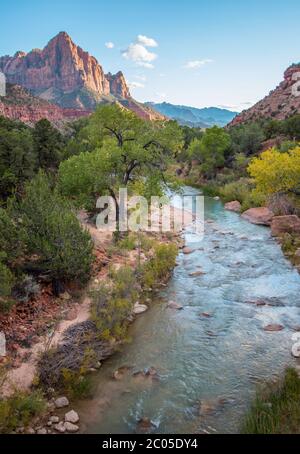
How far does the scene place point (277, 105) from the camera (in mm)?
93562

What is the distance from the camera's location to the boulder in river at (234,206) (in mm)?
32188

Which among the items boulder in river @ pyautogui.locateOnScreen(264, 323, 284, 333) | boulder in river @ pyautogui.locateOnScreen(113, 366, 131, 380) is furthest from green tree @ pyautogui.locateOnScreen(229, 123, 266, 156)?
boulder in river @ pyautogui.locateOnScreen(113, 366, 131, 380)

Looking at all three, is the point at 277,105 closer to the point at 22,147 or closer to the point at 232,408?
the point at 22,147

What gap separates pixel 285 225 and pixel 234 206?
926cm

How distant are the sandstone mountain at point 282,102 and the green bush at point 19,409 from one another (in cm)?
8160

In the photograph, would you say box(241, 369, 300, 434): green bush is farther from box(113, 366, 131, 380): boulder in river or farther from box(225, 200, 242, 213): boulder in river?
box(225, 200, 242, 213): boulder in river

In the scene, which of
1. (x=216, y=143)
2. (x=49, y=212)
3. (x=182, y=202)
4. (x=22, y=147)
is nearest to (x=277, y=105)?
(x=216, y=143)

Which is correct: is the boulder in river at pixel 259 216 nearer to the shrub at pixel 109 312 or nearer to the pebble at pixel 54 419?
the shrub at pixel 109 312

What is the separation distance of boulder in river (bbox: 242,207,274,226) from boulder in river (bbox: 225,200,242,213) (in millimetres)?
2191

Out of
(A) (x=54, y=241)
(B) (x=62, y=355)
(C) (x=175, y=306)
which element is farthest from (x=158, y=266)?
(B) (x=62, y=355)

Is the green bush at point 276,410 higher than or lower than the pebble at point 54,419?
higher

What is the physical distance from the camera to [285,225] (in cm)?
2403

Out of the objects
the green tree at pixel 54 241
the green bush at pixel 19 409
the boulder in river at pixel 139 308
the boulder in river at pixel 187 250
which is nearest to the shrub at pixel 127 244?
the boulder in river at pixel 187 250

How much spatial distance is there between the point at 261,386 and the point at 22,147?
2318cm
